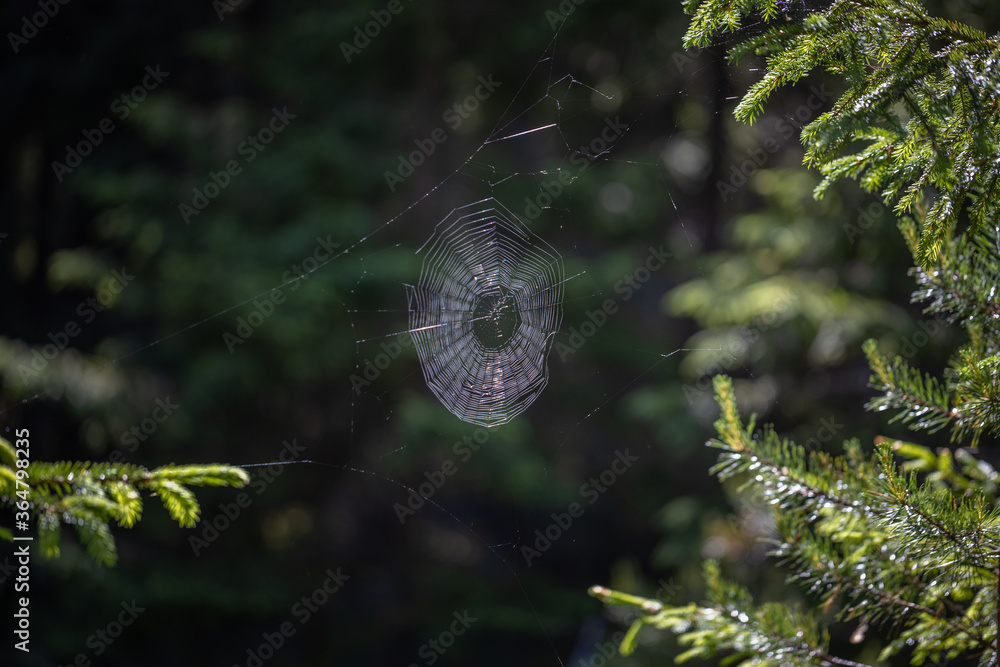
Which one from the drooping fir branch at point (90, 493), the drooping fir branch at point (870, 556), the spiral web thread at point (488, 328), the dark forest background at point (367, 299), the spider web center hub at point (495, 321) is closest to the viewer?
the drooping fir branch at point (90, 493)

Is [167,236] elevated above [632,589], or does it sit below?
above

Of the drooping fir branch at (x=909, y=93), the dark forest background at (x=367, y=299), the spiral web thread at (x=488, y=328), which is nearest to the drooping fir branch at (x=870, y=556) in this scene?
the drooping fir branch at (x=909, y=93)

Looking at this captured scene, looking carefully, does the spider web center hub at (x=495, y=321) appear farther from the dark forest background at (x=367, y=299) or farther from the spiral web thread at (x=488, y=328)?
the dark forest background at (x=367, y=299)

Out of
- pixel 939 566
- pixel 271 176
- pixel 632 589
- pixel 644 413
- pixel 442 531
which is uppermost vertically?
pixel 939 566

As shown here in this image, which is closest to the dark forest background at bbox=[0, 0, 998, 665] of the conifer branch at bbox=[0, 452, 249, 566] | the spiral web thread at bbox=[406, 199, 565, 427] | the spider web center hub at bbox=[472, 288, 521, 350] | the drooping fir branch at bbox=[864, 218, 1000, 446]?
the spiral web thread at bbox=[406, 199, 565, 427]

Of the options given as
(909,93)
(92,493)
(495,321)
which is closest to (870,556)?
(909,93)

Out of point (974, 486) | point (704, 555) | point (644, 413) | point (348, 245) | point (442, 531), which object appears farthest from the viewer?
point (442, 531)

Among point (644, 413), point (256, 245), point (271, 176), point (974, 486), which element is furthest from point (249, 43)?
point (974, 486)

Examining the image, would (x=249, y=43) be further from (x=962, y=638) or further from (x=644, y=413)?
(x=962, y=638)
